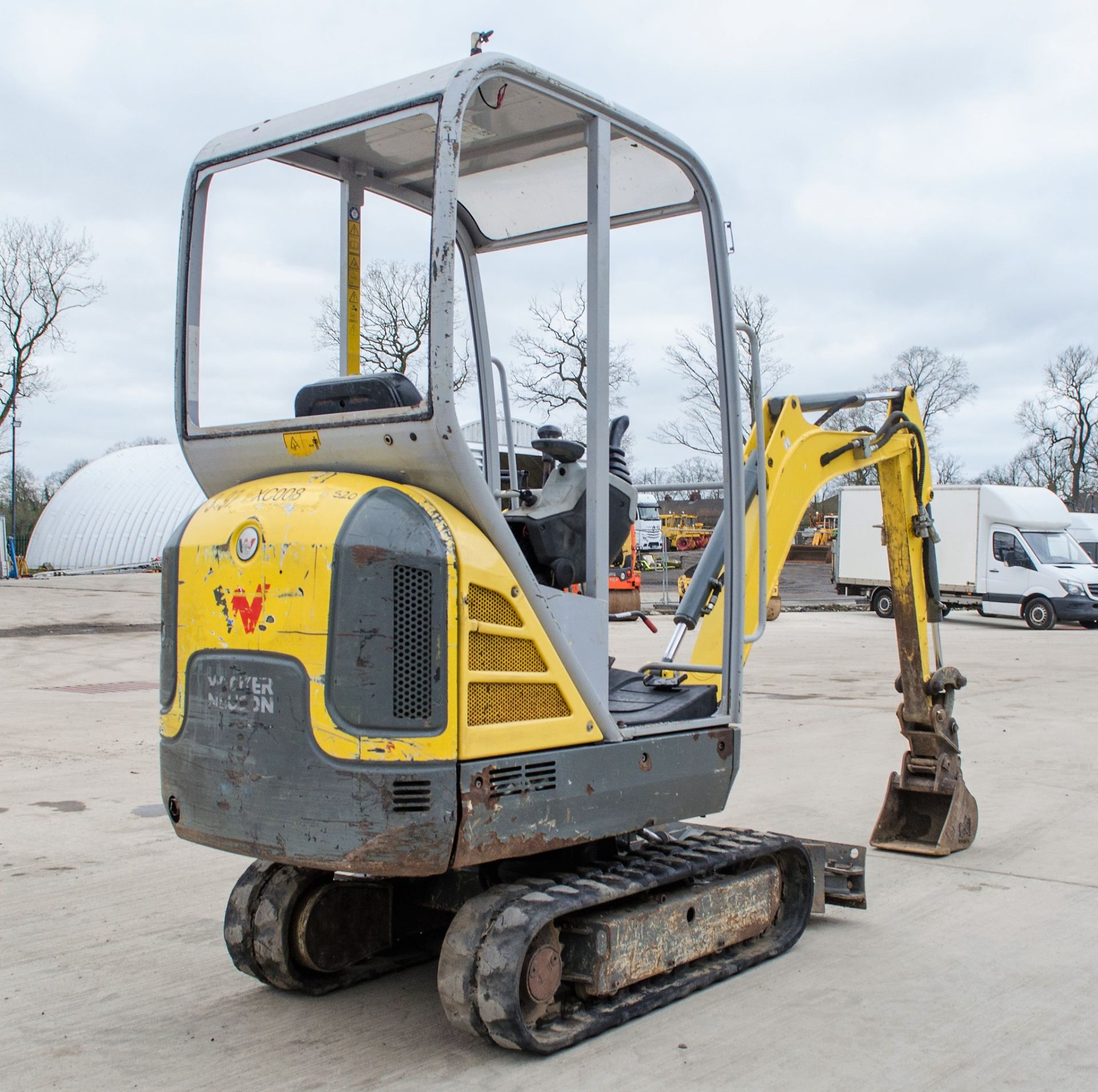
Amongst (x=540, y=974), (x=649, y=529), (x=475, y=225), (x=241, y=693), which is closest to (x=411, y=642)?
(x=241, y=693)

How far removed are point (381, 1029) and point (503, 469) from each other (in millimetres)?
2573

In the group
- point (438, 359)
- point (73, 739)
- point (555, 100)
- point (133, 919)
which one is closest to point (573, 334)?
point (555, 100)

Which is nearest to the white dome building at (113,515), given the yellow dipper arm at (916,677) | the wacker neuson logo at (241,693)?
the yellow dipper arm at (916,677)

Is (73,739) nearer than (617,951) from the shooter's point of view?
No

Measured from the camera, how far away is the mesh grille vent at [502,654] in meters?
3.59

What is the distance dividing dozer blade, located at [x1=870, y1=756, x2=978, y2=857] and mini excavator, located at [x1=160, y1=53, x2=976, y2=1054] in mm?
1562

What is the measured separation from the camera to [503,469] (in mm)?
5703

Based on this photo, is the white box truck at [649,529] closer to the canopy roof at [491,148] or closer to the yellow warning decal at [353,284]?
the canopy roof at [491,148]

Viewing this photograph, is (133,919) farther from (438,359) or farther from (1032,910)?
(1032,910)

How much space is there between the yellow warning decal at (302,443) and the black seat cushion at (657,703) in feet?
4.62

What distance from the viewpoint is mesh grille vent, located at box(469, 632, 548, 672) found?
3592 millimetres

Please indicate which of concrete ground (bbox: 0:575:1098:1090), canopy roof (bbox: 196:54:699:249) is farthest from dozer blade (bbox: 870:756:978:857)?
canopy roof (bbox: 196:54:699:249)

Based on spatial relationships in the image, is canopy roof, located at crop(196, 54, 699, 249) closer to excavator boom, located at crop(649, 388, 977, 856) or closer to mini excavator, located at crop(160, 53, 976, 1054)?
mini excavator, located at crop(160, 53, 976, 1054)

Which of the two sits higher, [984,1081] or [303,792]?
[303,792]
